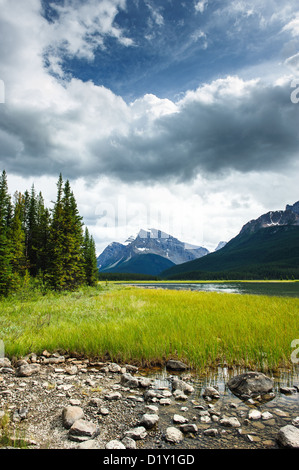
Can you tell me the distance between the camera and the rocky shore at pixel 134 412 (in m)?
3.46

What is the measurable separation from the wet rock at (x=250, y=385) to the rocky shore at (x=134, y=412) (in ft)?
0.06

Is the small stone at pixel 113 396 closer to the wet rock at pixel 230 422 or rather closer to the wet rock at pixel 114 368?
the wet rock at pixel 114 368

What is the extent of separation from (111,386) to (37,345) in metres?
3.86

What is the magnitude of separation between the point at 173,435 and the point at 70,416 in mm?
1763

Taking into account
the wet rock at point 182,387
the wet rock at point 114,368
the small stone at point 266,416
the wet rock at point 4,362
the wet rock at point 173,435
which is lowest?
the wet rock at point 114,368

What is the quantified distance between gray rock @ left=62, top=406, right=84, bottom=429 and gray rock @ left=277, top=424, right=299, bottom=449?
10.6ft

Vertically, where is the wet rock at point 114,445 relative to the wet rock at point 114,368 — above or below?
above

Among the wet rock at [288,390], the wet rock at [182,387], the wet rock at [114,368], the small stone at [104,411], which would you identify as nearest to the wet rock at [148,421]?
the small stone at [104,411]

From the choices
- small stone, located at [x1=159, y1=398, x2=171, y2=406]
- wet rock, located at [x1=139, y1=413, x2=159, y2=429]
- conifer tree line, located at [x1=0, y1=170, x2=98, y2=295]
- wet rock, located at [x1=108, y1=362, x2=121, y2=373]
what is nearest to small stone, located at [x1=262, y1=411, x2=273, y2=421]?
small stone, located at [x1=159, y1=398, x2=171, y2=406]

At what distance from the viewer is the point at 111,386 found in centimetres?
556

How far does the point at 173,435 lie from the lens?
3551 millimetres

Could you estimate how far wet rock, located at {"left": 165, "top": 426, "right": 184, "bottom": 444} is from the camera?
3482 mm

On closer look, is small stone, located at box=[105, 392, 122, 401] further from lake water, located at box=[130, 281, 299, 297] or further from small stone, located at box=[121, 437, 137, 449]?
lake water, located at box=[130, 281, 299, 297]

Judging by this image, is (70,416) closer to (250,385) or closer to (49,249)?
(250,385)
